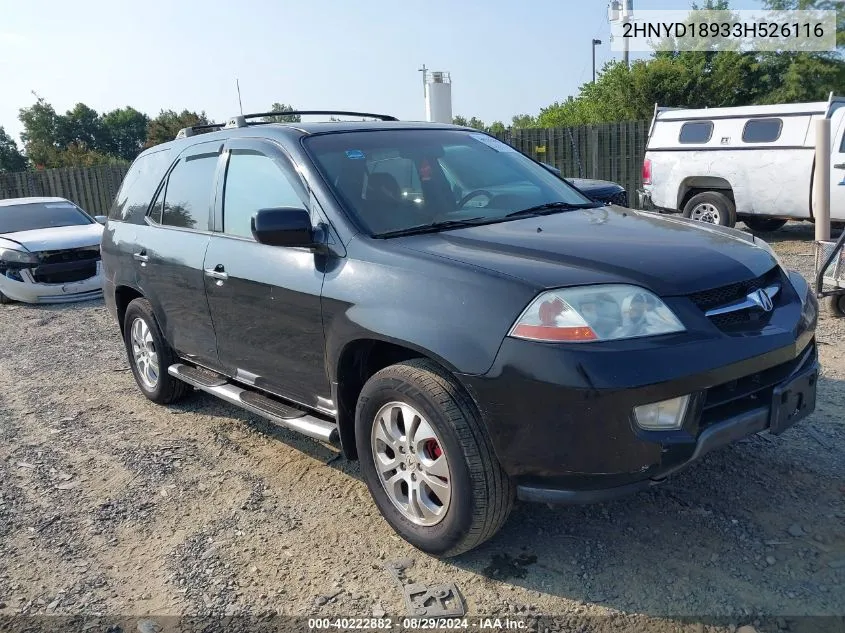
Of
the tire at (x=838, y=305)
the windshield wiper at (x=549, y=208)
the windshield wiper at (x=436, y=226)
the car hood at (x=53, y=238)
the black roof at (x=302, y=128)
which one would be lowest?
the tire at (x=838, y=305)

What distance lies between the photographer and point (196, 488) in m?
4.00

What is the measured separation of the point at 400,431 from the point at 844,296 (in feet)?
16.3

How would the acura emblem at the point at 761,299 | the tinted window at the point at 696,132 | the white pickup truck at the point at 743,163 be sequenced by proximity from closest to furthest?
the acura emblem at the point at 761,299, the white pickup truck at the point at 743,163, the tinted window at the point at 696,132

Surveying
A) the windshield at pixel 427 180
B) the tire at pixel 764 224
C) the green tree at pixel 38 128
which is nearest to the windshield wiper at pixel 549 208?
the windshield at pixel 427 180

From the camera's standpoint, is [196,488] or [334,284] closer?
[334,284]

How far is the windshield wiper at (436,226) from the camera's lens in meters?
3.32

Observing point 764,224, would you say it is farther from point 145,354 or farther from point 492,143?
point 145,354

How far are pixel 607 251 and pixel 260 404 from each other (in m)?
2.06

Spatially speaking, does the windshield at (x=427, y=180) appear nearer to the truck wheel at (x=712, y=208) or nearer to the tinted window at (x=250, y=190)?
the tinted window at (x=250, y=190)

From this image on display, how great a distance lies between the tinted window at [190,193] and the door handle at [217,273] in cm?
33

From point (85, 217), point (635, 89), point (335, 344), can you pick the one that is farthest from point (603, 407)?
point (635, 89)

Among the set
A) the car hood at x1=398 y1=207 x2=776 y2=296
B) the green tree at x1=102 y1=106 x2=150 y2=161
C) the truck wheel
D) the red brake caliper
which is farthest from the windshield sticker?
the green tree at x1=102 y1=106 x2=150 y2=161

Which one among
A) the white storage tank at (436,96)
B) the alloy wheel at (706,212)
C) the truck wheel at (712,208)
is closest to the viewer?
the truck wheel at (712,208)

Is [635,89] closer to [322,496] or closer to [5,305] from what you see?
[5,305]
